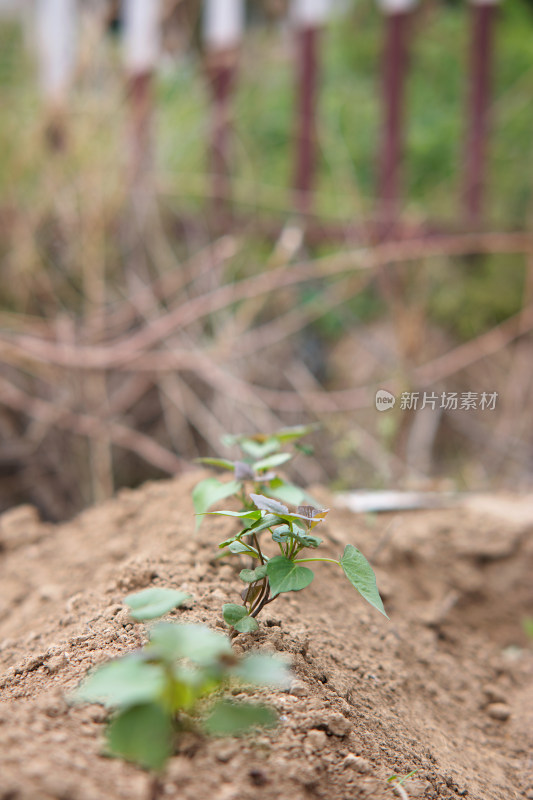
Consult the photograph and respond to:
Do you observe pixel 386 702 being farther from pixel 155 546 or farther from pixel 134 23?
pixel 134 23

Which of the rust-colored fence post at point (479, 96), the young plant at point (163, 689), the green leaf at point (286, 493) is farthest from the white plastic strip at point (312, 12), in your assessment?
the young plant at point (163, 689)

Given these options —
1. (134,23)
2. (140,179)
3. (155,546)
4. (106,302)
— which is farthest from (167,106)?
(155,546)

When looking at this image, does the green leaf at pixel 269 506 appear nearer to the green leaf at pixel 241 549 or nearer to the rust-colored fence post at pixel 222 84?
the green leaf at pixel 241 549

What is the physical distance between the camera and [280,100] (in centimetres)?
550

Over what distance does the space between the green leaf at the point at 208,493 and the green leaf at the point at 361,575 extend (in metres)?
0.22

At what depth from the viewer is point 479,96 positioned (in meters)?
3.94

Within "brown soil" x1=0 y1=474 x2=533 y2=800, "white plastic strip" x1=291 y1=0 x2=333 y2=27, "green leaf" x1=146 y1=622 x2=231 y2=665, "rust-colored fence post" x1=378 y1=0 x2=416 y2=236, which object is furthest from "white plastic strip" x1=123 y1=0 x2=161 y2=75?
"green leaf" x1=146 y1=622 x2=231 y2=665

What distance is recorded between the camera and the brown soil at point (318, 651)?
598 millimetres

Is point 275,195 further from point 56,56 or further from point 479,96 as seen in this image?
point 56,56

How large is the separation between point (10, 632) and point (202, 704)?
0.56 metres

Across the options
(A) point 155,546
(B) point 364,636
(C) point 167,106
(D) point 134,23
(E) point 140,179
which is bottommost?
(B) point 364,636

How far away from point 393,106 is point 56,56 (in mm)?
1955

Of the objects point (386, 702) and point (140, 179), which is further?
point (140, 179)

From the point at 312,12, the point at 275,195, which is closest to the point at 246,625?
the point at 275,195
